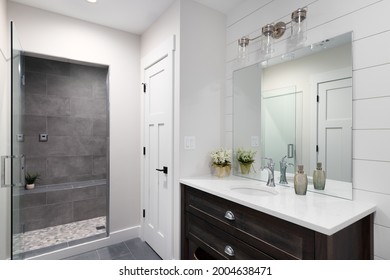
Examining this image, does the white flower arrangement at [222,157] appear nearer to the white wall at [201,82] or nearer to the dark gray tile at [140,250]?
the white wall at [201,82]

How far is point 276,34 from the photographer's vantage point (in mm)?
1676

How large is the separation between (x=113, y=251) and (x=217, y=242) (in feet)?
4.72

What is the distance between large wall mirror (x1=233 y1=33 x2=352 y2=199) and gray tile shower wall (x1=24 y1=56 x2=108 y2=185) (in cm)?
268

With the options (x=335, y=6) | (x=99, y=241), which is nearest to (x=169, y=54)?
(x=335, y=6)

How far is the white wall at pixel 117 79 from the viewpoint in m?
2.13

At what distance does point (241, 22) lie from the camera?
6.56 feet

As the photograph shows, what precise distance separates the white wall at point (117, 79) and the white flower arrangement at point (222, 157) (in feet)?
3.66

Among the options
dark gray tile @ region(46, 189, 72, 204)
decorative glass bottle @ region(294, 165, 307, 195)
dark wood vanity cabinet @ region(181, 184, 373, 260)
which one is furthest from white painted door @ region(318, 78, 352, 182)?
dark gray tile @ region(46, 189, 72, 204)

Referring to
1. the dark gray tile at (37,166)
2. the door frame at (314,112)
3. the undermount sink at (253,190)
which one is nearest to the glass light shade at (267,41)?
the door frame at (314,112)

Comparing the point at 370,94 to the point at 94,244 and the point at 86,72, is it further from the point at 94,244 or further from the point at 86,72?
the point at 86,72

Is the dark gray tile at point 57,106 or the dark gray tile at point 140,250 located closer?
the dark gray tile at point 140,250

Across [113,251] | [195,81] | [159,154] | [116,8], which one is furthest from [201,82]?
[113,251]
